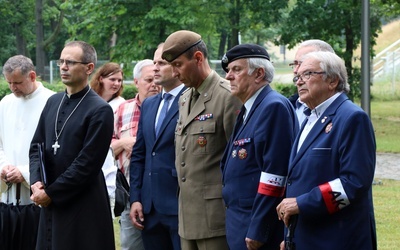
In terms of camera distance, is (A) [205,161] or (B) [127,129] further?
(B) [127,129]

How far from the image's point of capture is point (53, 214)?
20.8 ft

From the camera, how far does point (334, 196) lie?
183 inches

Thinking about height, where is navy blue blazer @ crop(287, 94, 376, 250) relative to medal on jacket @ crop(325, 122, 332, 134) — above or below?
below

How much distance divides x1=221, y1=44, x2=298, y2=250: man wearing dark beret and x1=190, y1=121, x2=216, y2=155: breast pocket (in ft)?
0.92

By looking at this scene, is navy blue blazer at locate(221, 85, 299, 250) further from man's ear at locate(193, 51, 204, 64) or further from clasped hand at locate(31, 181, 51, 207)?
clasped hand at locate(31, 181, 51, 207)

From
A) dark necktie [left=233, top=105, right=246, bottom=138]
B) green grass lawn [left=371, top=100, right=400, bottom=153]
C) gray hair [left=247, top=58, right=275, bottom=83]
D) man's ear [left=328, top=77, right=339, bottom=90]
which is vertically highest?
gray hair [left=247, top=58, right=275, bottom=83]

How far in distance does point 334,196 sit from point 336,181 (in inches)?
3.4

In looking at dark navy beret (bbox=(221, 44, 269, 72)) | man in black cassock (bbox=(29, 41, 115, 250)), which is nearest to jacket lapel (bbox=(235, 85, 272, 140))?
dark navy beret (bbox=(221, 44, 269, 72))

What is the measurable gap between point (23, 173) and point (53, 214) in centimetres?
104

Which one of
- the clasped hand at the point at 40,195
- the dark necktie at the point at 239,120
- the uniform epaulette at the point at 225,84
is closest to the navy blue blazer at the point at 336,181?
the dark necktie at the point at 239,120

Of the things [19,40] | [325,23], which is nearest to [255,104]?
[325,23]

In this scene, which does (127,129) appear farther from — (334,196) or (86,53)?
(334,196)

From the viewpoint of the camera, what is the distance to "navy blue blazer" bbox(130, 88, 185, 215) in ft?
20.6

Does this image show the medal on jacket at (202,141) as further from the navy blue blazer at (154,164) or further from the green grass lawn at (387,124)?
the green grass lawn at (387,124)
